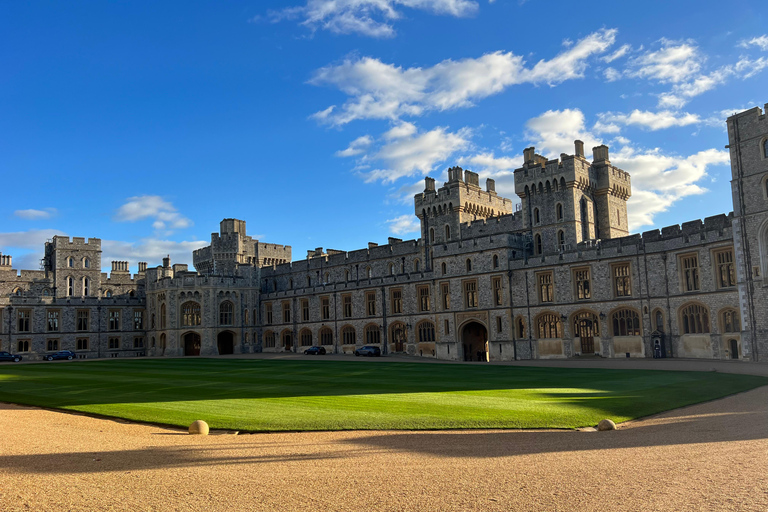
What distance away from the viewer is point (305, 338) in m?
58.3

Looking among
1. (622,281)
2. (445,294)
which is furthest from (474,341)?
(622,281)

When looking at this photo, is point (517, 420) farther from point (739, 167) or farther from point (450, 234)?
point (450, 234)

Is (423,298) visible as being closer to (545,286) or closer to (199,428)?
(545,286)

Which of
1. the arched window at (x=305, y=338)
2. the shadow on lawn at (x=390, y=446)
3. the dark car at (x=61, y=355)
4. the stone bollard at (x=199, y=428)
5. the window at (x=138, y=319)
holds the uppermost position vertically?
the window at (x=138, y=319)

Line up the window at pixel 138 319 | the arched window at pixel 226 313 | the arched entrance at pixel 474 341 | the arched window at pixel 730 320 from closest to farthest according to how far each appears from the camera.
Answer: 1. the arched window at pixel 730 320
2. the arched entrance at pixel 474 341
3. the arched window at pixel 226 313
4. the window at pixel 138 319

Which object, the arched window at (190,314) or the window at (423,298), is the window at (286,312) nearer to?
the arched window at (190,314)

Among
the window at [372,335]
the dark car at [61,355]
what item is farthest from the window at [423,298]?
the dark car at [61,355]

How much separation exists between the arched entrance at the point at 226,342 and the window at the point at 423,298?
69.9 feet

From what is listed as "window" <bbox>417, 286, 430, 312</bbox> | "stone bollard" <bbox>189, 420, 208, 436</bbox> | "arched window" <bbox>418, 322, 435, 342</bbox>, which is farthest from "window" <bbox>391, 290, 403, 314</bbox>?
"stone bollard" <bbox>189, 420, 208, 436</bbox>

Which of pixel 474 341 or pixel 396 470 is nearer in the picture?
pixel 396 470

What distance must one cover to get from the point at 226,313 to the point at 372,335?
16.1 metres

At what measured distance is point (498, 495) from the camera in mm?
7270

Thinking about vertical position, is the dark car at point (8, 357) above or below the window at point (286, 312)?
below

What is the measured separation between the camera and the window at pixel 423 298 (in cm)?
4822
